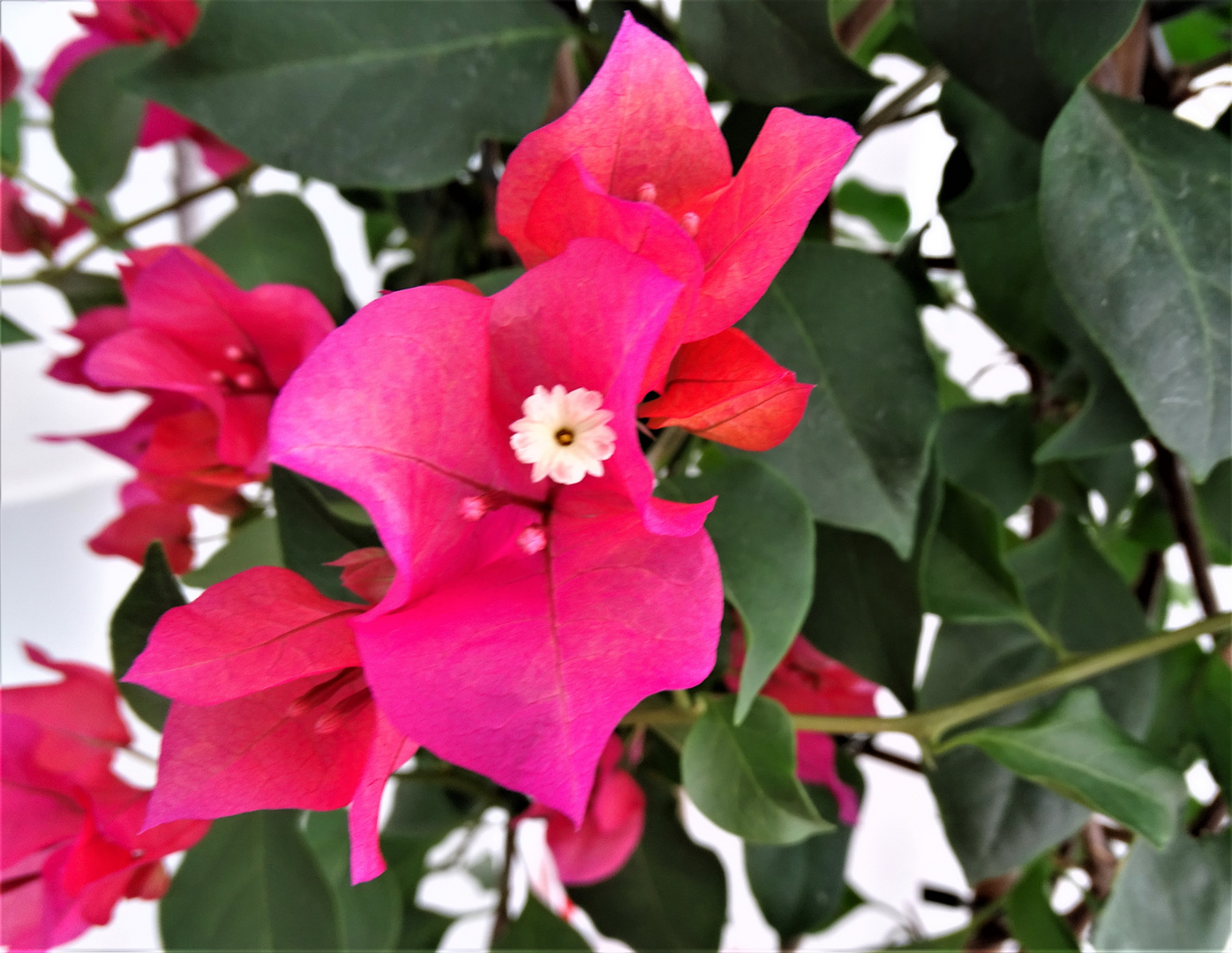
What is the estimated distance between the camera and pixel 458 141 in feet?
1.19

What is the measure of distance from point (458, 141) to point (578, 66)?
132mm

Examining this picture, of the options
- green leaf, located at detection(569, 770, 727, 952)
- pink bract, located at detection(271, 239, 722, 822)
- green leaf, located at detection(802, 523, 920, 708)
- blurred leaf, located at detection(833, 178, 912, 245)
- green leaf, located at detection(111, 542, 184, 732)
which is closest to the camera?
pink bract, located at detection(271, 239, 722, 822)

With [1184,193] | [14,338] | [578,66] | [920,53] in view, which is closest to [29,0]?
[14,338]

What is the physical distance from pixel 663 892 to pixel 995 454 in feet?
1.04

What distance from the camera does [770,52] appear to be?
0.33 meters

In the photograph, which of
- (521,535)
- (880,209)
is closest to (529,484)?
(521,535)

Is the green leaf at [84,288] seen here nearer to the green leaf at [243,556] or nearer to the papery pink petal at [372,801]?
the green leaf at [243,556]

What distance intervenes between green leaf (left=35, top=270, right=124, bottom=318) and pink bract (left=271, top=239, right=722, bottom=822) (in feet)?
1.16

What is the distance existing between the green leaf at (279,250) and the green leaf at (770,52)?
0.75 feet

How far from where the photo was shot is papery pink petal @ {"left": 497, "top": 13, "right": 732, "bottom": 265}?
0.21 m

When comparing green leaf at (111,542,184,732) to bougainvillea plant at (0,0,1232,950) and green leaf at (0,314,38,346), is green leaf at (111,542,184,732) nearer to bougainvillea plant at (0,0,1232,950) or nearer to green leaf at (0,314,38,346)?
bougainvillea plant at (0,0,1232,950)

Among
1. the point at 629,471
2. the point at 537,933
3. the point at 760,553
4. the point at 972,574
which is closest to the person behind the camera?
the point at 629,471

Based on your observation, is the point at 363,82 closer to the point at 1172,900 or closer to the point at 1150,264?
the point at 1150,264

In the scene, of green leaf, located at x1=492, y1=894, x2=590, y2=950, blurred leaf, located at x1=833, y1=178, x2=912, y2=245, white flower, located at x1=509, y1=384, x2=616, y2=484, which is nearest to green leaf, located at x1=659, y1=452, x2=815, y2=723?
white flower, located at x1=509, y1=384, x2=616, y2=484
